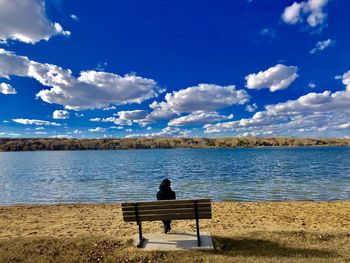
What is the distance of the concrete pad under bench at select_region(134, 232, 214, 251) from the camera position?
29.3ft

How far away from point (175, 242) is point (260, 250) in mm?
2452

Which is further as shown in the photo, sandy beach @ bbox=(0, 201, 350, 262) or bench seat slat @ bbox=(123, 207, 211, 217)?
bench seat slat @ bbox=(123, 207, 211, 217)

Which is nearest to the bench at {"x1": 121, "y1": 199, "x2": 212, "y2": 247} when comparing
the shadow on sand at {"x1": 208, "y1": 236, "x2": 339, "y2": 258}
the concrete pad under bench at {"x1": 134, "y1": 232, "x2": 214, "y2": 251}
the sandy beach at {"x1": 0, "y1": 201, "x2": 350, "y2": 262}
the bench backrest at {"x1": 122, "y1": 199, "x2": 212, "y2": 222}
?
the bench backrest at {"x1": 122, "y1": 199, "x2": 212, "y2": 222}

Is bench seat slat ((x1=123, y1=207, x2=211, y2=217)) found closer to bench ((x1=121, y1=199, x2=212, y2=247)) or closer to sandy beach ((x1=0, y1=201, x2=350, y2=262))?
bench ((x1=121, y1=199, x2=212, y2=247))

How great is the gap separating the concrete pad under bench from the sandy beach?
0.29 m

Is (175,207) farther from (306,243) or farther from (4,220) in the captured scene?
(4,220)

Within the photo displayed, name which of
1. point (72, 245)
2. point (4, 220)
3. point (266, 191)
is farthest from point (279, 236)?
point (266, 191)

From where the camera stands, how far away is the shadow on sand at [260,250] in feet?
27.5

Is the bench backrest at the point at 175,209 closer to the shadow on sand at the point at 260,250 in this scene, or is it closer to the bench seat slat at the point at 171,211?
the bench seat slat at the point at 171,211

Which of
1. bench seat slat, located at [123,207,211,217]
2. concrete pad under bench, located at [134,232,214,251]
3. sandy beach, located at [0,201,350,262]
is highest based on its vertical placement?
bench seat slat, located at [123,207,211,217]

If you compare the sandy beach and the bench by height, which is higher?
the bench

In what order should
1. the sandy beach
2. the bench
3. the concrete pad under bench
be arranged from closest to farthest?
the sandy beach < the bench < the concrete pad under bench

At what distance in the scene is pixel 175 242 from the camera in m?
9.41

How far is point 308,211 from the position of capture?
53.7ft
